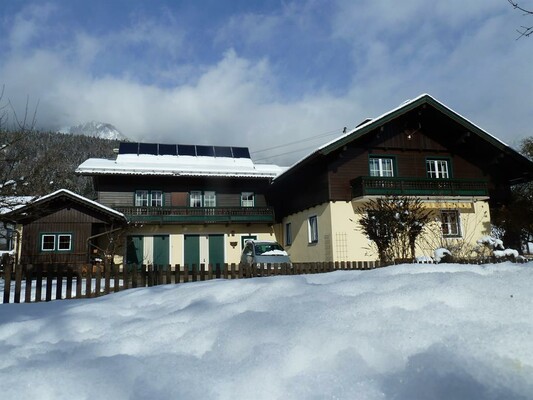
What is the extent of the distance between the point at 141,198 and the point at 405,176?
16659 millimetres

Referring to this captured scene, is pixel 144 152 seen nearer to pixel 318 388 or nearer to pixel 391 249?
pixel 391 249

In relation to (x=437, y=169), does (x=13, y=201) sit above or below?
below

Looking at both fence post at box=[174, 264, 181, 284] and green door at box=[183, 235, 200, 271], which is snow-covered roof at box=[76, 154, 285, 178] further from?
fence post at box=[174, 264, 181, 284]

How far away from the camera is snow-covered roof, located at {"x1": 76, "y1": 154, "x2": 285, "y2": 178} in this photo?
25375mm

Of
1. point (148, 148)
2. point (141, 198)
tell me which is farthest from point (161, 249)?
point (148, 148)

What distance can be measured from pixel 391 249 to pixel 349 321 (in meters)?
11.0

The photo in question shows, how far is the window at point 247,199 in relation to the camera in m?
28.0

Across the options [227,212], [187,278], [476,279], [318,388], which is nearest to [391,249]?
[187,278]

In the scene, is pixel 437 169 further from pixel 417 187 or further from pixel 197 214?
pixel 197 214

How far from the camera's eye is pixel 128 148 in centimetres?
2914

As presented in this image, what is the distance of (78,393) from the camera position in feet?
7.73

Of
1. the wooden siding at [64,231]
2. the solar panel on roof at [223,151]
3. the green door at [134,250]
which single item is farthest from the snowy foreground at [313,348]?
the solar panel on roof at [223,151]

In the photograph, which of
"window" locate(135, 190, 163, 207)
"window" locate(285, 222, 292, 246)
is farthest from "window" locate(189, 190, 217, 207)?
"window" locate(285, 222, 292, 246)

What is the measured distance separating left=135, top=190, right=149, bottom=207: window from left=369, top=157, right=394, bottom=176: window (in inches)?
573
